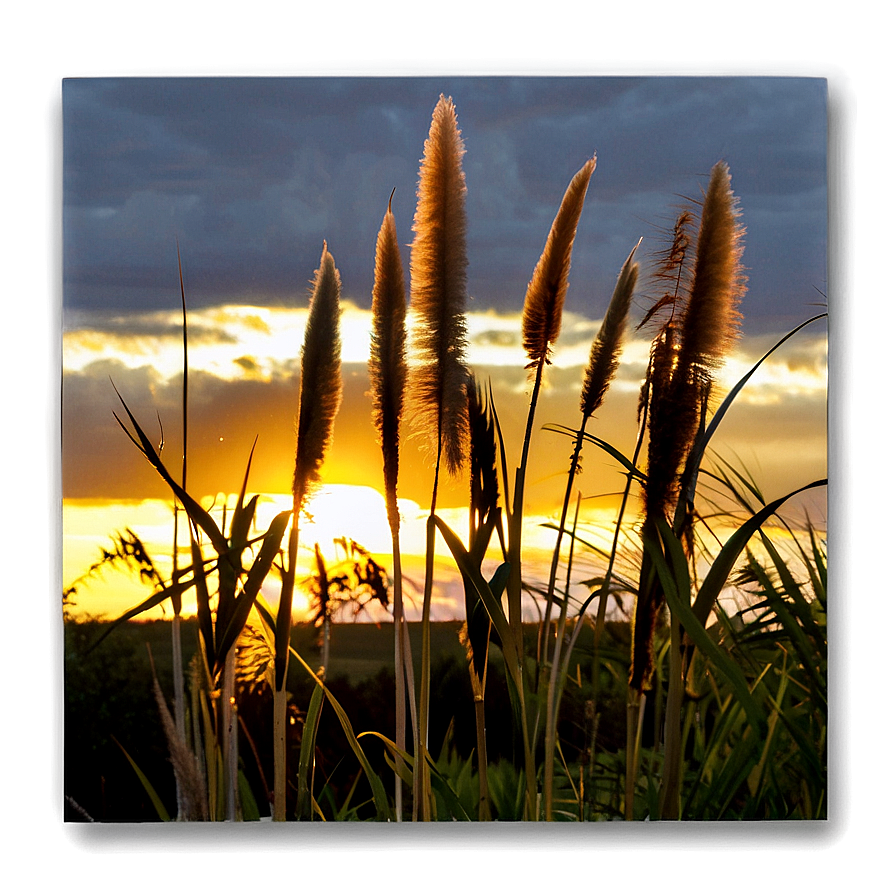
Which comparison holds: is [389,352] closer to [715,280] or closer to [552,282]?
[552,282]

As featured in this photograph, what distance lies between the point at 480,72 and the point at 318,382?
0.63m

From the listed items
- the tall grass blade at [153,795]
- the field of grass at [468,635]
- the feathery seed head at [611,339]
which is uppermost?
the feathery seed head at [611,339]

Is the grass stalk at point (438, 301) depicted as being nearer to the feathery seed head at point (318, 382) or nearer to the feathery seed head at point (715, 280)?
the feathery seed head at point (318, 382)

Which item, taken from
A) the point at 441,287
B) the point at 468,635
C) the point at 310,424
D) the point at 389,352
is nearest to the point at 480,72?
the point at 441,287

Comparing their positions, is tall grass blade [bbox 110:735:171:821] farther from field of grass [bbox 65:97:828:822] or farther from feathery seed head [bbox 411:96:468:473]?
feathery seed head [bbox 411:96:468:473]

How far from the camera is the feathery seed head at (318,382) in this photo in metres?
1.48

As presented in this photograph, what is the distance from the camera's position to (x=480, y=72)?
4.94ft

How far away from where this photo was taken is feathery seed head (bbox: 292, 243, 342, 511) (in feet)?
4.86

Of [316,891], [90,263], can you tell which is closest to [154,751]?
[316,891]

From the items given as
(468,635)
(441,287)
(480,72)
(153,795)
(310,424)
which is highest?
(480,72)

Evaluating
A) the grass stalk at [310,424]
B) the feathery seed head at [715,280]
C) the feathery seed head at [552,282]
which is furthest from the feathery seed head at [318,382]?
the feathery seed head at [715,280]

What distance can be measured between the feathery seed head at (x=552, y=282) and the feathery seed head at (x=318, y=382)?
34 cm

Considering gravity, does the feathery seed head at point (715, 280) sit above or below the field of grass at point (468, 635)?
above
